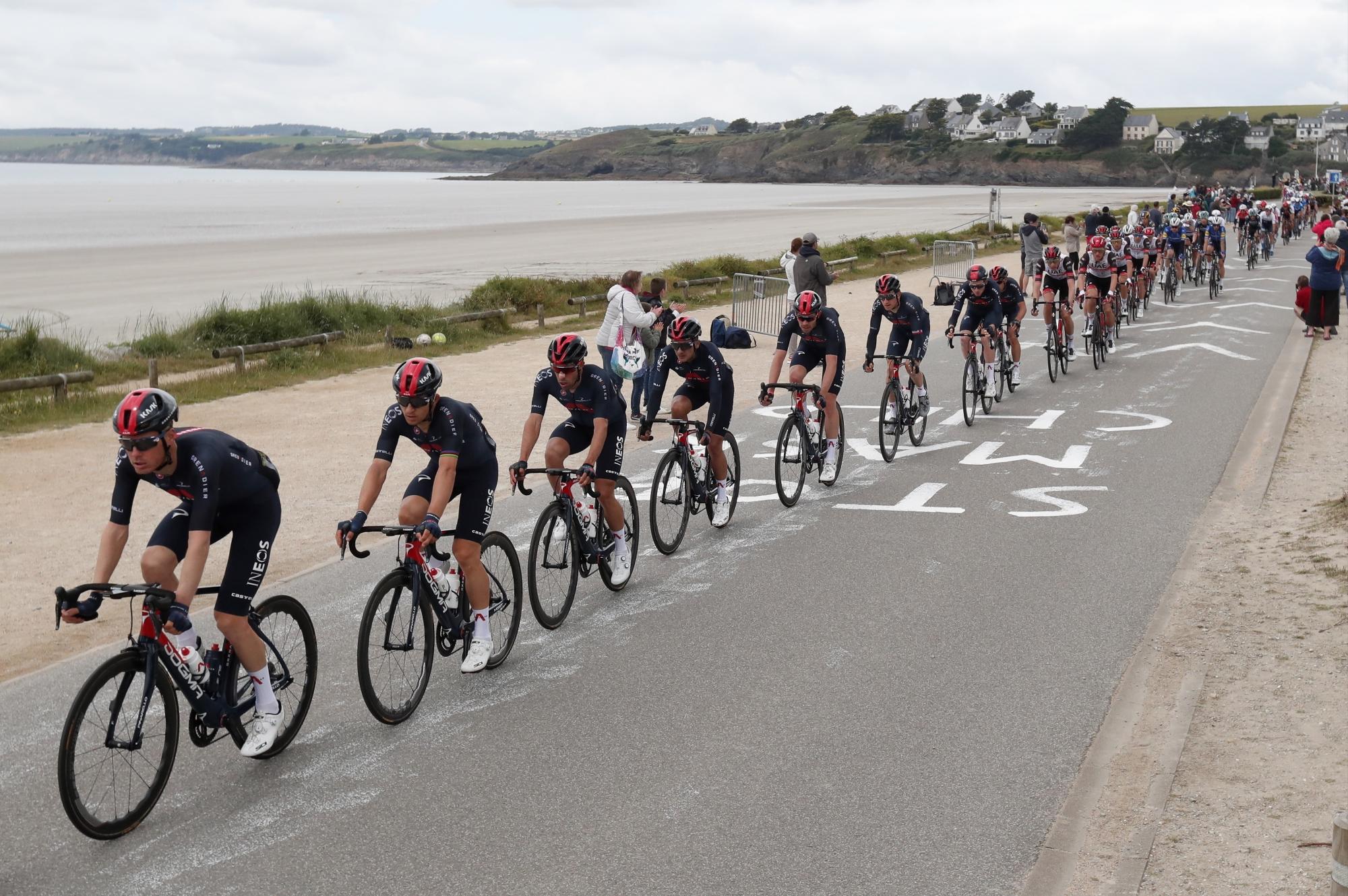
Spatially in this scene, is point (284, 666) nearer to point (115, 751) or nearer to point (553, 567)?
point (115, 751)

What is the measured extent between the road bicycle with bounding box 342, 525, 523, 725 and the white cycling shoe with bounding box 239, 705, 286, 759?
46 centimetres

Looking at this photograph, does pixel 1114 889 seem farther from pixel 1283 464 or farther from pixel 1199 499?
pixel 1283 464

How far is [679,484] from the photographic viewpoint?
33.2ft

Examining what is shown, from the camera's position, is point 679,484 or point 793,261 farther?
point 793,261

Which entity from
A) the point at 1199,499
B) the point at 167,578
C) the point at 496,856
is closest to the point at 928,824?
the point at 496,856

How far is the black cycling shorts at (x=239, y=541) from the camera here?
5.85m

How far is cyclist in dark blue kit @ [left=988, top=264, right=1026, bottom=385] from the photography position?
669 inches

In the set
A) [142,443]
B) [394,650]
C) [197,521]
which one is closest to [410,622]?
[394,650]

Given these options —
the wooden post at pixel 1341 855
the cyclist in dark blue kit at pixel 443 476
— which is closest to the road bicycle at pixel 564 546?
the cyclist in dark blue kit at pixel 443 476

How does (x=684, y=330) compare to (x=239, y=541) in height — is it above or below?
above

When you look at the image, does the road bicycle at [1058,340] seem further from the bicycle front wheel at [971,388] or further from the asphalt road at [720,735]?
the asphalt road at [720,735]

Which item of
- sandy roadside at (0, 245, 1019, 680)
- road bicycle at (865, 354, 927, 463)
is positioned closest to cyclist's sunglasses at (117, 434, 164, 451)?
sandy roadside at (0, 245, 1019, 680)

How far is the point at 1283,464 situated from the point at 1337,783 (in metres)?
8.11

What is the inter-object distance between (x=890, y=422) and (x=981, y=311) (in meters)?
3.45
